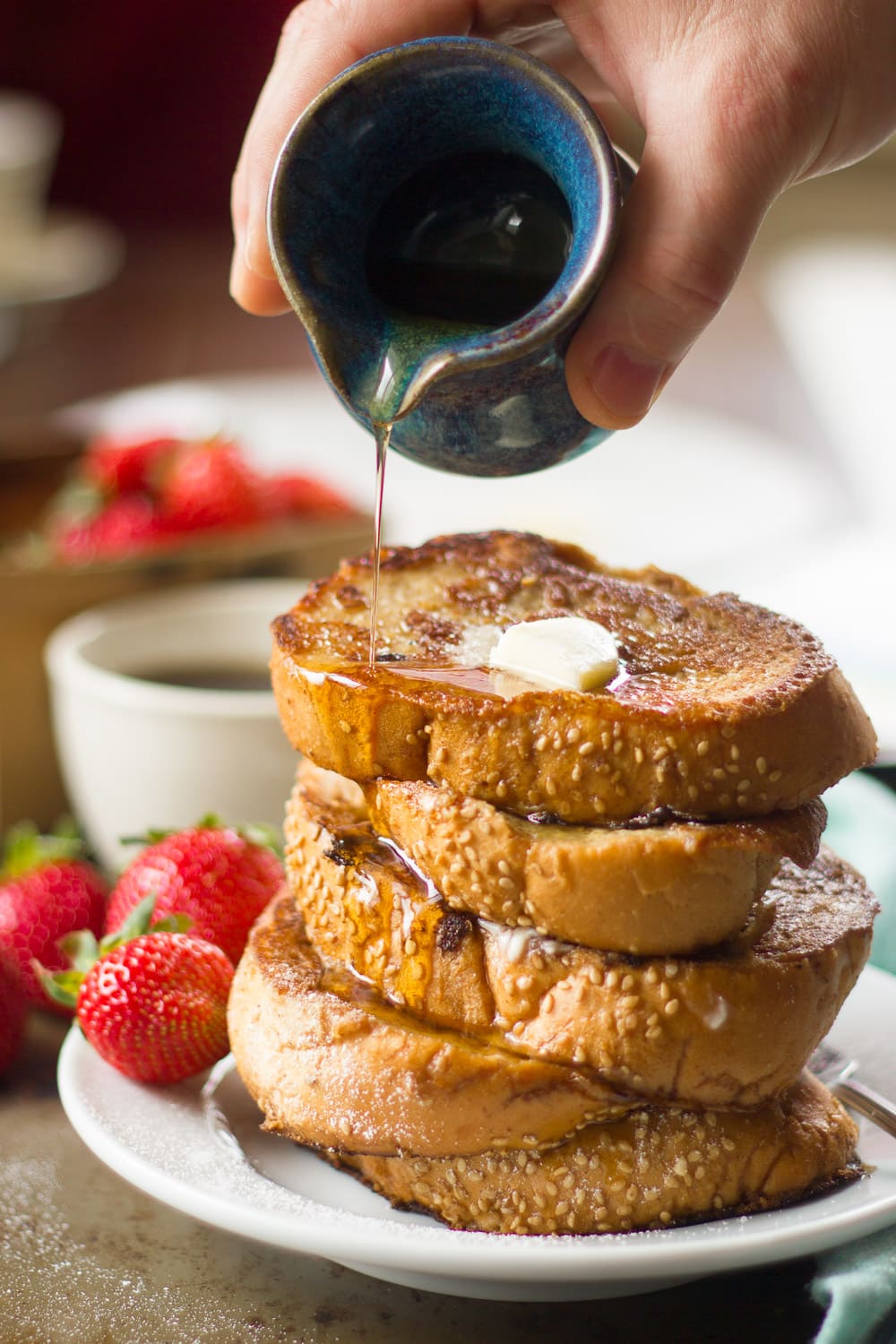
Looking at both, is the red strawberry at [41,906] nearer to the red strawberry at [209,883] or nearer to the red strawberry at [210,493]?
the red strawberry at [209,883]

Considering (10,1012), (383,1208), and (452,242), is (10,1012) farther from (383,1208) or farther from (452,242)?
(452,242)

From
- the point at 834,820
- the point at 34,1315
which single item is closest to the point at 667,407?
the point at 834,820

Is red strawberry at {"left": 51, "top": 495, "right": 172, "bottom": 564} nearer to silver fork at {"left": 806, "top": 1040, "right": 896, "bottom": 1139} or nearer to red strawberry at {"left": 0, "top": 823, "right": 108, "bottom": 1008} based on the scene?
Result: red strawberry at {"left": 0, "top": 823, "right": 108, "bottom": 1008}

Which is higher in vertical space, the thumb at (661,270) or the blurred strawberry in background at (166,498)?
the thumb at (661,270)

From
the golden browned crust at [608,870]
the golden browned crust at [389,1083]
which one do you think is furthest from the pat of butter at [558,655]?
the golden browned crust at [389,1083]

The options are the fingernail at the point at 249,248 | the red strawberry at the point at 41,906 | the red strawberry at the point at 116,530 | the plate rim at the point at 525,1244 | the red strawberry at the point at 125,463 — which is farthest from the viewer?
the red strawberry at the point at 125,463

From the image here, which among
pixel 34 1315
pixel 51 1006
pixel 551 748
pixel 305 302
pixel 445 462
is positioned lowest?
pixel 51 1006

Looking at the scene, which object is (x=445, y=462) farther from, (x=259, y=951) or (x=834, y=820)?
(x=834, y=820)
